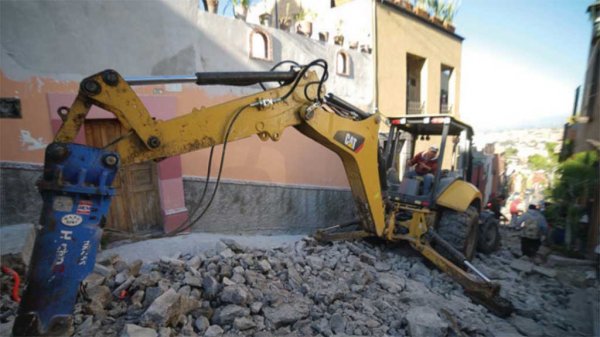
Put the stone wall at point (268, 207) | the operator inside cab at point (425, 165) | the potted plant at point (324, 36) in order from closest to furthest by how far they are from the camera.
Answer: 1. the operator inside cab at point (425, 165)
2. the stone wall at point (268, 207)
3. the potted plant at point (324, 36)

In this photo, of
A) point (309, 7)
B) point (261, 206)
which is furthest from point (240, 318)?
point (309, 7)

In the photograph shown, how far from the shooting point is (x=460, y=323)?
3295 millimetres

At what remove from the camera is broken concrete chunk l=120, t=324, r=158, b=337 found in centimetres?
228

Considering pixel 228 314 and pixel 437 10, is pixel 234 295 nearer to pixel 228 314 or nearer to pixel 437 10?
pixel 228 314

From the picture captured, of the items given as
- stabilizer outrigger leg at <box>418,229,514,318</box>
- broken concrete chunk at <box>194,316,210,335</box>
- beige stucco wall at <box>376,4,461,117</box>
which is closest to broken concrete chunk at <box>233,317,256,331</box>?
broken concrete chunk at <box>194,316,210,335</box>

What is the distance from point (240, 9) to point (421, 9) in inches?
257

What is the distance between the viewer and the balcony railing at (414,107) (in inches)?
406

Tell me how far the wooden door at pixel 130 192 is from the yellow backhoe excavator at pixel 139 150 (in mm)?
2577

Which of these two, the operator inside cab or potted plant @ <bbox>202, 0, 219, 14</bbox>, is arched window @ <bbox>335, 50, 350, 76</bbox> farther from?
the operator inside cab

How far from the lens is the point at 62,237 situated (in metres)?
1.78

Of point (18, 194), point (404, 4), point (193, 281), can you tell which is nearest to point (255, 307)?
point (193, 281)

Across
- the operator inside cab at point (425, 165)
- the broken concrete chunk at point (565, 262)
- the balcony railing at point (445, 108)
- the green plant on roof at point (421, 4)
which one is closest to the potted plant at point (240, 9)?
the operator inside cab at point (425, 165)

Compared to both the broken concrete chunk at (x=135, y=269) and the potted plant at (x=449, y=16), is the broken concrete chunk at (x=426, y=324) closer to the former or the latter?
the broken concrete chunk at (x=135, y=269)

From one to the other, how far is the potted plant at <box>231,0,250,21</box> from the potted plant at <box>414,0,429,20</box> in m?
6.01
